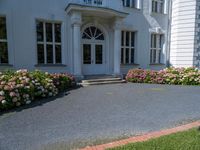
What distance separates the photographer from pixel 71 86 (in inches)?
390

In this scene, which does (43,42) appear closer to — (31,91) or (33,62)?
(33,62)

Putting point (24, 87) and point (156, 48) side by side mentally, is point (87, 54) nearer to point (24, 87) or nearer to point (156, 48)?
point (156, 48)

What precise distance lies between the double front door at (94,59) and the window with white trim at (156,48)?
429 cm

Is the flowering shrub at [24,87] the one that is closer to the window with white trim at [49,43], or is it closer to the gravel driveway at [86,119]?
the gravel driveway at [86,119]

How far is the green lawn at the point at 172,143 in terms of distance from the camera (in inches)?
134

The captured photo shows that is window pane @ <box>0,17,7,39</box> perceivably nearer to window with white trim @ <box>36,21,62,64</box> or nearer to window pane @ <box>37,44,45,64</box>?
window with white trim @ <box>36,21,62,64</box>

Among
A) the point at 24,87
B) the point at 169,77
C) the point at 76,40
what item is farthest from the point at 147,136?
the point at 169,77

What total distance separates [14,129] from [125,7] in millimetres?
11219

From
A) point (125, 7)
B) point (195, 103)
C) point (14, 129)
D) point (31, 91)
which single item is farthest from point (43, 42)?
point (195, 103)

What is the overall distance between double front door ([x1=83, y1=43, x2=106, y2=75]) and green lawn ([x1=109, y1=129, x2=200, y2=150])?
8.94m

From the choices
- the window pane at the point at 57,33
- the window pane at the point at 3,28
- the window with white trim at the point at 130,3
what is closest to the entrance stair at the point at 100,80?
the window pane at the point at 57,33

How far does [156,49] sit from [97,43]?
5114 mm

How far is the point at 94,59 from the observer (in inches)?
495

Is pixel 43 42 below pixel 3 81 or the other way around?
the other way around
